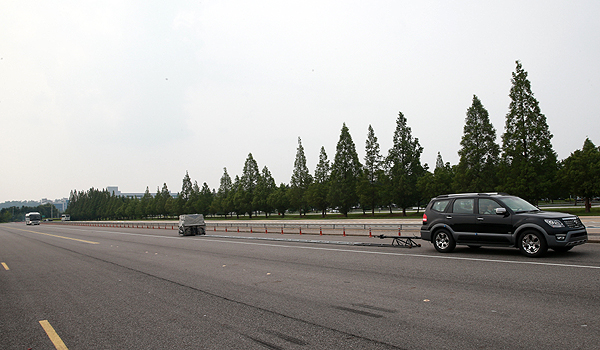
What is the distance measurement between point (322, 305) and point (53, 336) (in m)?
3.96

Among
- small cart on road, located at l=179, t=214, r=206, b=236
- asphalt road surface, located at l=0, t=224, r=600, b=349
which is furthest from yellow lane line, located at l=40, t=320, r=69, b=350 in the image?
small cart on road, located at l=179, t=214, r=206, b=236

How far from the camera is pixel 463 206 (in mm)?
12172

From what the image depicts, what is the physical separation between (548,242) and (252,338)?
8.71 meters

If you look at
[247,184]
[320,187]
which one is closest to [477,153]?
[320,187]

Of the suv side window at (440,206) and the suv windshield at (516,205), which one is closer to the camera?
the suv windshield at (516,205)

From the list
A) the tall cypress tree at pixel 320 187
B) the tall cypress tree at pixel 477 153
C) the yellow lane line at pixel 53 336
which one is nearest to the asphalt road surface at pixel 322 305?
the yellow lane line at pixel 53 336

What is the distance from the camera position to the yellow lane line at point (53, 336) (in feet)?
16.4

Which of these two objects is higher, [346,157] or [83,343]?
[346,157]

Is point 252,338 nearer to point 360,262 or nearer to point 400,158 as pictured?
point 360,262

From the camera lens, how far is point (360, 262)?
1123cm

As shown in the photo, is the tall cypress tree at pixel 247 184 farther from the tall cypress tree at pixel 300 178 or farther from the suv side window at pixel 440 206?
the suv side window at pixel 440 206

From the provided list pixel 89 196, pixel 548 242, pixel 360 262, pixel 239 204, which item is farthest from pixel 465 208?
pixel 89 196

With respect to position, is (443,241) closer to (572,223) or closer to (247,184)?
(572,223)

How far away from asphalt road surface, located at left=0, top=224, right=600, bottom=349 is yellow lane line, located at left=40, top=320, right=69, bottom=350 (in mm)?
34
